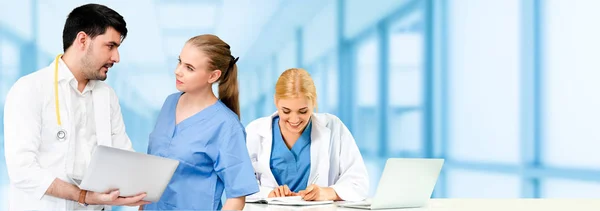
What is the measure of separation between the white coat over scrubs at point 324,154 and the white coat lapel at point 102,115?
71cm

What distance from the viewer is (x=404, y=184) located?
2.31m

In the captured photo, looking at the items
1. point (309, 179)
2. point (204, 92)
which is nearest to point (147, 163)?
point (204, 92)

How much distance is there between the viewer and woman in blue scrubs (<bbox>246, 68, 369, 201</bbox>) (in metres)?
2.85

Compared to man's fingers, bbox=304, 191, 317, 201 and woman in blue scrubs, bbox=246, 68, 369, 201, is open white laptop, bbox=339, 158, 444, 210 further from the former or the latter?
woman in blue scrubs, bbox=246, 68, 369, 201

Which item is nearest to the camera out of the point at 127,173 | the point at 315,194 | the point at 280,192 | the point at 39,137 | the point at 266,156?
the point at 127,173

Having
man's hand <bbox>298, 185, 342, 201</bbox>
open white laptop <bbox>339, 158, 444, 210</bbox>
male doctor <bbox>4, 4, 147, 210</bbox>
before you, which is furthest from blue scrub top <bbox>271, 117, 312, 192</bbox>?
male doctor <bbox>4, 4, 147, 210</bbox>

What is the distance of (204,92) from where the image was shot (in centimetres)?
235

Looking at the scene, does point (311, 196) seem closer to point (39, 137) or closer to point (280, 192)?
point (280, 192)

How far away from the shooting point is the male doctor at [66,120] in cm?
213

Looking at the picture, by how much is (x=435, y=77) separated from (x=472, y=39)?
50cm

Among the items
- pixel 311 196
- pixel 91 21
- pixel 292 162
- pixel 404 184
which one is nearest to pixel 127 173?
pixel 91 21

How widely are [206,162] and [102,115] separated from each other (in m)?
0.39

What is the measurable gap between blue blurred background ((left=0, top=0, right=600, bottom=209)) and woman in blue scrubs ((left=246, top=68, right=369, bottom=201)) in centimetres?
178

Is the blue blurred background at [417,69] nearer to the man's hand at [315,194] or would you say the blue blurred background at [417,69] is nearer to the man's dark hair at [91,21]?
the man's hand at [315,194]
